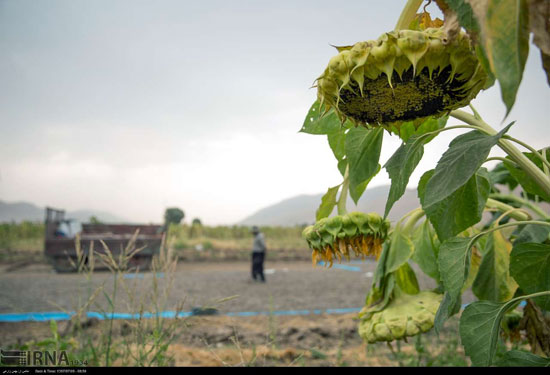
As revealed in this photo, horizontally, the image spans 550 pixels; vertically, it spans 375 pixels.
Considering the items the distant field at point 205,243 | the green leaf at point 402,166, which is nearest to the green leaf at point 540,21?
the green leaf at point 402,166

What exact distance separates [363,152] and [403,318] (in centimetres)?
41

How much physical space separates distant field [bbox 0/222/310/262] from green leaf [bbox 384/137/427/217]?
10.4m

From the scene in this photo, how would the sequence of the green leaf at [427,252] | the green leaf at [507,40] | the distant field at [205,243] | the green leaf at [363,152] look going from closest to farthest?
the green leaf at [507,40] → the green leaf at [363,152] → the green leaf at [427,252] → the distant field at [205,243]

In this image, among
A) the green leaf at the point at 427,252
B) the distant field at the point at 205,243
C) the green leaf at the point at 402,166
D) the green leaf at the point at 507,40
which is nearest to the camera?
the green leaf at the point at 507,40

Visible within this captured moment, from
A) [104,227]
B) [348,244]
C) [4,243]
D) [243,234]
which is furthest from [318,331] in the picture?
[243,234]

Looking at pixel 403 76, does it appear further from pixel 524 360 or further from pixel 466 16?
pixel 524 360

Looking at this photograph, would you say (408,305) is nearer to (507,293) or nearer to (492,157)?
(507,293)

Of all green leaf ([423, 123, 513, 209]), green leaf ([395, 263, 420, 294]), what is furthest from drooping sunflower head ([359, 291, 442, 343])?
green leaf ([423, 123, 513, 209])

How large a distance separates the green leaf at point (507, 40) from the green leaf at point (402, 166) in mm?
345

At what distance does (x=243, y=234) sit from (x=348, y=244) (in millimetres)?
16582

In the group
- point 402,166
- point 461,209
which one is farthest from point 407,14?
point 461,209

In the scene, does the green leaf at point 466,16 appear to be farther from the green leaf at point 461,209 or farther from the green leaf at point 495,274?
the green leaf at point 495,274

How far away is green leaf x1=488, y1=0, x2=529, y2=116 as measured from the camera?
26 cm

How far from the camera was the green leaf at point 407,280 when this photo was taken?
108 cm
